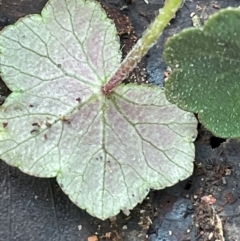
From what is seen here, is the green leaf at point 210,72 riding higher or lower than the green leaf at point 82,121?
higher

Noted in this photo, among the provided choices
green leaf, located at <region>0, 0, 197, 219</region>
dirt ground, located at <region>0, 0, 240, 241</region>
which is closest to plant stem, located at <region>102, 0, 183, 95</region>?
green leaf, located at <region>0, 0, 197, 219</region>

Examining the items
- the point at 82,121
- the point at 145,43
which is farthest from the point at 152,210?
the point at 145,43

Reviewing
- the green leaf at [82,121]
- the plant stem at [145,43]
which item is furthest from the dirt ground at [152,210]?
the plant stem at [145,43]

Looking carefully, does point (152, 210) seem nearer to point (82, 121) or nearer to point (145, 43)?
point (82, 121)

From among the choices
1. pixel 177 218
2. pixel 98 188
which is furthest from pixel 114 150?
pixel 177 218

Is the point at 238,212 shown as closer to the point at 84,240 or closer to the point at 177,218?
the point at 177,218

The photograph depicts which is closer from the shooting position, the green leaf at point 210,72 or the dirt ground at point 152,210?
the green leaf at point 210,72

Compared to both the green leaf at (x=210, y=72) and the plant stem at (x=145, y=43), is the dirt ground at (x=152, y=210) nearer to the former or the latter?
the green leaf at (x=210, y=72)
